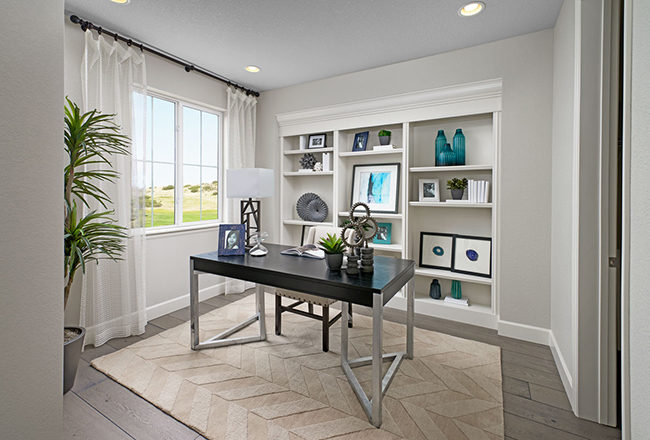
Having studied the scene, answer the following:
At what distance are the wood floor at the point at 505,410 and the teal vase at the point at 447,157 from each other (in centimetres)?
171

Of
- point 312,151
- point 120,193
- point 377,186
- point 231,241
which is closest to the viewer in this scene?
point 231,241

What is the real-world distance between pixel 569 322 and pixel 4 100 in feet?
9.65

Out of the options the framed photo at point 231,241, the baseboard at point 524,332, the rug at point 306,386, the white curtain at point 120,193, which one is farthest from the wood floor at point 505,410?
the framed photo at point 231,241

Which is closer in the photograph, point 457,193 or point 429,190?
point 457,193

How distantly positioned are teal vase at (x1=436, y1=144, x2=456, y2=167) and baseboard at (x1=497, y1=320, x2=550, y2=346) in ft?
4.99

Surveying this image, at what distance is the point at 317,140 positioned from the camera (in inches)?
159

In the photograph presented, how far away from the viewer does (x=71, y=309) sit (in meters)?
2.61

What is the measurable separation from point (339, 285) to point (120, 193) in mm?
2136

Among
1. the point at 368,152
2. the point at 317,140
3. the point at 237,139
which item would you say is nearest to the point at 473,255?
the point at 368,152

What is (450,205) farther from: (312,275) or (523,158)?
(312,275)

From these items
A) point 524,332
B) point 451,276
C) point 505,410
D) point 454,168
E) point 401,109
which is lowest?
point 505,410

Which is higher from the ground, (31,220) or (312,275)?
(31,220)

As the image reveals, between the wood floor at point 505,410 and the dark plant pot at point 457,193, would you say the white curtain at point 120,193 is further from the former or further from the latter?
the dark plant pot at point 457,193

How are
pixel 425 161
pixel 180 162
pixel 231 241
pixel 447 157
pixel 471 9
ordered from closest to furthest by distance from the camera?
pixel 471 9
pixel 231 241
pixel 447 157
pixel 425 161
pixel 180 162
